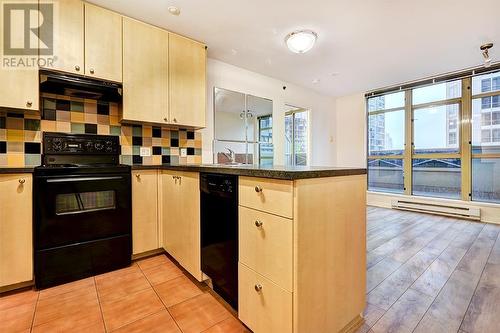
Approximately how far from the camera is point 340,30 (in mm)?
2512

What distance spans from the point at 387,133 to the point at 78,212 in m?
5.45

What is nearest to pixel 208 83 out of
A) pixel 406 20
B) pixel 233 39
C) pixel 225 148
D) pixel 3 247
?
pixel 233 39

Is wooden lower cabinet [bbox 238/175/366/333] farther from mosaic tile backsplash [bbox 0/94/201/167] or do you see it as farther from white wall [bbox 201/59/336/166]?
white wall [bbox 201/59/336/166]

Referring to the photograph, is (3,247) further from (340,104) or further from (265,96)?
(340,104)

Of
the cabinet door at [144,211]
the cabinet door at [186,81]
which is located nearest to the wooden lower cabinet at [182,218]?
the cabinet door at [144,211]

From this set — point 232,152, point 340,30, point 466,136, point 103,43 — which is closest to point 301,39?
point 340,30

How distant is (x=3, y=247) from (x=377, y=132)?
589 cm

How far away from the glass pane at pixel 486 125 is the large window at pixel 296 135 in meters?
2.77

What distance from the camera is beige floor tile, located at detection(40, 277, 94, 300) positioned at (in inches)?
65.5

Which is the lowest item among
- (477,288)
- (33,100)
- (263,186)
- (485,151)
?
(477,288)

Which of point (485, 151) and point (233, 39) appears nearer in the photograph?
point (233, 39)

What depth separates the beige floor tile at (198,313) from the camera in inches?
52.5

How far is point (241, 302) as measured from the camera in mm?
1261

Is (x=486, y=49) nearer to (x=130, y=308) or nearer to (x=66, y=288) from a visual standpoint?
(x=130, y=308)
